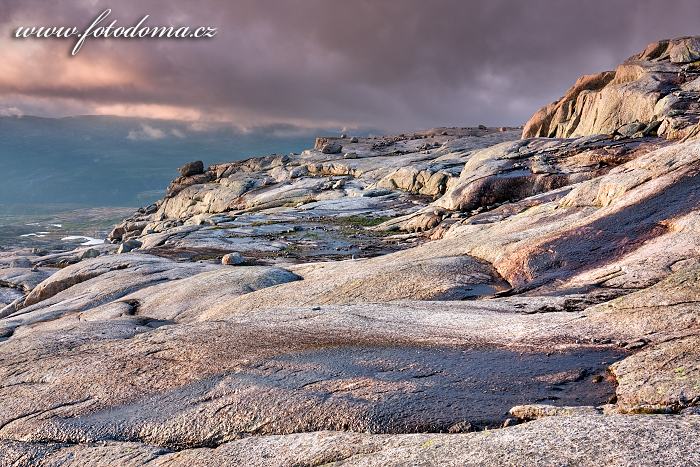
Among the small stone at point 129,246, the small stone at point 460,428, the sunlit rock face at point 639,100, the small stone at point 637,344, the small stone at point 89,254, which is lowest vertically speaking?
the small stone at point 460,428

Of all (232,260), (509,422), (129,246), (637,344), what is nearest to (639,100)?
(232,260)

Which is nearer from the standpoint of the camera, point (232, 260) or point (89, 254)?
point (232, 260)

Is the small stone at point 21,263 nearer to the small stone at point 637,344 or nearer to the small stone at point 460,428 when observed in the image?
the small stone at point 460,428

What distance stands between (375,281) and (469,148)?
3521 inches

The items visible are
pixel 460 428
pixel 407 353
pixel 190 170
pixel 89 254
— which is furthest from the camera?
pixel 190 170

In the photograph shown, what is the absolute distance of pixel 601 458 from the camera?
28.1 ft

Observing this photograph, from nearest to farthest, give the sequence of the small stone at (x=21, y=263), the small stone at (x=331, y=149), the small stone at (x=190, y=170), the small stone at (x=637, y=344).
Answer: the small stone at (x=637, y=344), the small stone at (x=21, y=263), the small stone at (x=331, y=149), the small stone at (x=190, y=170)

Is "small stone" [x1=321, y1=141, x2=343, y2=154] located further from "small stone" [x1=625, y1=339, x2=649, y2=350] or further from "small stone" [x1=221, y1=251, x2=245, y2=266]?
"small stone" [x1=625, y1=339, x2=649, y2=350]

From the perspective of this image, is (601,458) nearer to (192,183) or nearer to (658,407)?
(658,407)

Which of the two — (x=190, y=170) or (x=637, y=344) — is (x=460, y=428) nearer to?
(x=637, y=344)

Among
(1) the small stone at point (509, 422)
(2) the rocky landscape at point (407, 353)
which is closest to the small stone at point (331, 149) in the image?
(2) the rocky landscape at point (407, 353)

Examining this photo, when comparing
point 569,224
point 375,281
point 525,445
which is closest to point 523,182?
point 569,224

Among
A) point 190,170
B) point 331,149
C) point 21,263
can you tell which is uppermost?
point 331,149

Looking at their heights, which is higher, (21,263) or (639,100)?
(639,100)
